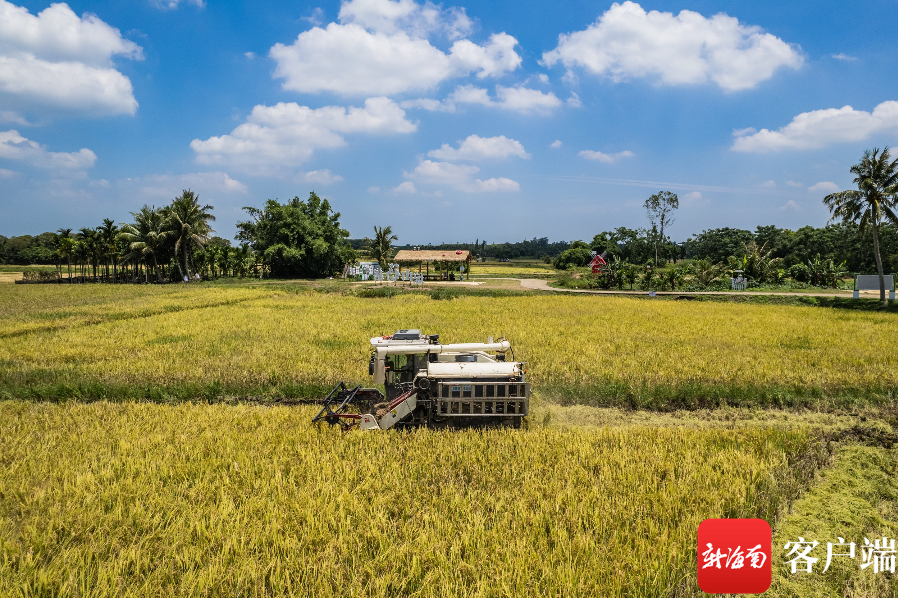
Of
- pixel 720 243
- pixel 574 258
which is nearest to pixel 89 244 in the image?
pixel 574 258

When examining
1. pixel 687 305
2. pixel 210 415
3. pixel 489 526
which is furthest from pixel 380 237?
pixel 489 526

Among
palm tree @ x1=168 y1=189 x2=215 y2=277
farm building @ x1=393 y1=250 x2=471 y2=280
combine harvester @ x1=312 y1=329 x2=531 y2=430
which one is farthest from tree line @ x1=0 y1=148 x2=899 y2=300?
combine harvester @ x1=312 y1=329 x2=531 y2=430

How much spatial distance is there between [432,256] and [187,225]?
3013 centimetres

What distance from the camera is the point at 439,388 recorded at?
7680 mm

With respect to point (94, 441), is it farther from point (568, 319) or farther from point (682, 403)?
point (568, 319)

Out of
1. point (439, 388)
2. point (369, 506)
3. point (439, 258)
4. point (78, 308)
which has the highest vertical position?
point (439, 258)

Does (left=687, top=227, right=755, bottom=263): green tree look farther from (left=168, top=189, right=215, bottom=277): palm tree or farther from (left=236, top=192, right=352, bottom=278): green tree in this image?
(left=168, top=189, right=215, bottom=277): palm tree

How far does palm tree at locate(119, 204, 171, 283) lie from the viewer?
2013 inches

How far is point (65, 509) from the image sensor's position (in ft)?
18.8

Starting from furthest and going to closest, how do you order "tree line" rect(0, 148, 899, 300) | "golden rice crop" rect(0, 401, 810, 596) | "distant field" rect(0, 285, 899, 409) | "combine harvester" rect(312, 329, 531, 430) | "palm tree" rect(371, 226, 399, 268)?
"palm tree" rect(371, 226, 399, 268)
"tree line" rect(0, 148, 899, 300)
"distant field" rect(0, 285, 899, 409)
"combine harvester" rect(312, 329, 531, 430)
"golden rice crop" rect(0, 401, 810, 596)

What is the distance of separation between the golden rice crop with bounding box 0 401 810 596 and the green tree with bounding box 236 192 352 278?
50149mm

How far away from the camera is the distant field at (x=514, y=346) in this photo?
11.3m

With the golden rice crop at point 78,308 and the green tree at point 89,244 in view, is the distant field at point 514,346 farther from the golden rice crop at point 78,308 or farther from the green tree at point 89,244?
the green tree at point 89,244

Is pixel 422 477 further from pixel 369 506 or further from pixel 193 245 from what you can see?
pixel 193 245
